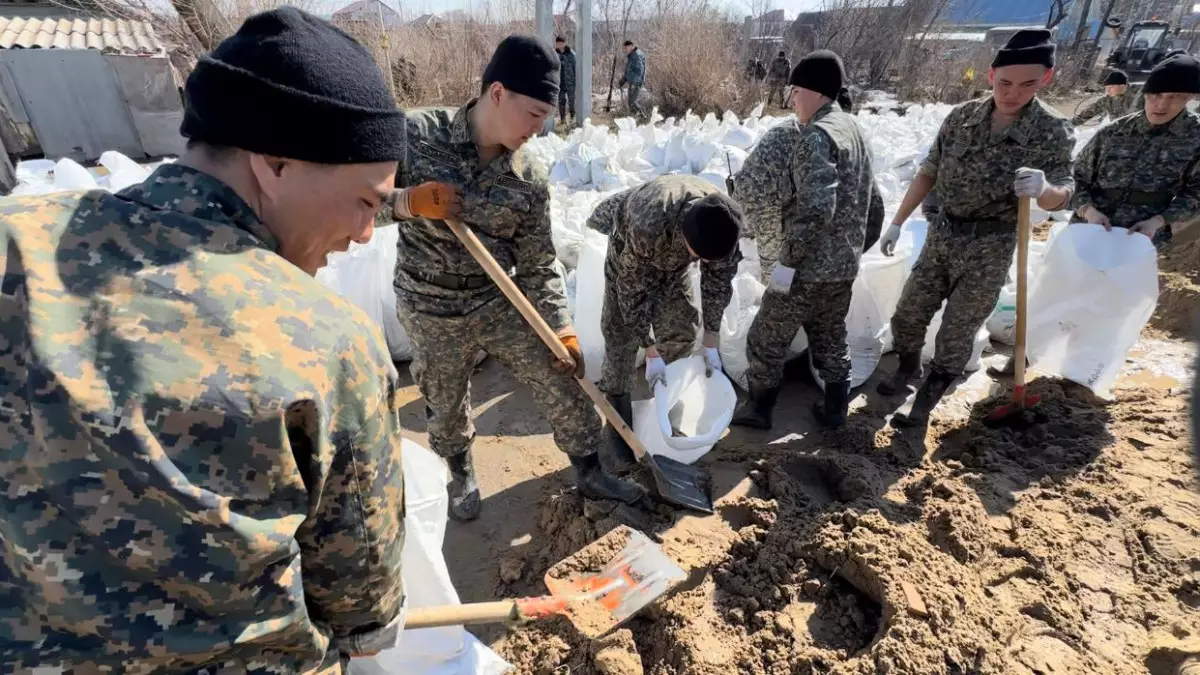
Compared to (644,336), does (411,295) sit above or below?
above

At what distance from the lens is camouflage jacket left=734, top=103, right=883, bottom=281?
2.70 metres

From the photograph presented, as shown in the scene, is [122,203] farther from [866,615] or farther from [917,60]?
[917,60]

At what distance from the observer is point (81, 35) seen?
10773mm

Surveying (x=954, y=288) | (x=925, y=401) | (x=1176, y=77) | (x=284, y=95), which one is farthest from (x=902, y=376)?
(x=284, y=95)

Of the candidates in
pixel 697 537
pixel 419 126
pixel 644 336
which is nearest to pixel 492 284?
pixel 419 126

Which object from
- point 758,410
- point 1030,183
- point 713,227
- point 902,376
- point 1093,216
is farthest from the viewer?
point 902,376

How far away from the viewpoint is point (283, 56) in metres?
0.82

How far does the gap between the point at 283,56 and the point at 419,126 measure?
52.4 inches

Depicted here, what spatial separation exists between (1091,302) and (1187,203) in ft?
2.08

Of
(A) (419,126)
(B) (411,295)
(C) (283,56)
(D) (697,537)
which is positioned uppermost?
(C) (283,56)

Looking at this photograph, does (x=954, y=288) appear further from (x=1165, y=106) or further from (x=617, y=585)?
(x=617, y=585)

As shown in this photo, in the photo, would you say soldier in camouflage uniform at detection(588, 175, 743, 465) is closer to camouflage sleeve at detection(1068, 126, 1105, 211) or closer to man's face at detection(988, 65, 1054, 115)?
man's face at detection(988, 65, 1054, 115)

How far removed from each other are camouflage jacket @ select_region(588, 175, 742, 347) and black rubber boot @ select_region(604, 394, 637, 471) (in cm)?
36

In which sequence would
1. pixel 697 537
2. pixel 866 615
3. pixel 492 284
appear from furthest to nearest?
pixel 697 537, pixel 492 284, pixel 866 615
